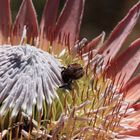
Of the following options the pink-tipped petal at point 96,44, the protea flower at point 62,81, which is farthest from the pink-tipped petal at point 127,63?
the pink-tipped petal at point 96,44

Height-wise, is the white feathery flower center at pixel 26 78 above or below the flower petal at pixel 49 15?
below

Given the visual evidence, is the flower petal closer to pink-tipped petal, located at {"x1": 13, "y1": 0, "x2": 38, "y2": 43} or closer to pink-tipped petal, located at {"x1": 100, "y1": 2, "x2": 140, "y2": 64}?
pink-tipped petal, located at {"x1": 13, "y1": 0, "x2": 38, "y2": 43}

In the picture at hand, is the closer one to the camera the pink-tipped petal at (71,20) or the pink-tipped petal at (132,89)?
the pink-tipped petal at (132,89)

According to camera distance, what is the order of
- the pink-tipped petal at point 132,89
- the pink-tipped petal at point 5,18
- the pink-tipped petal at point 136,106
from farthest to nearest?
the pink-tipped petal at point 5,18, the pink-tipped petal at point 132,89, the pink-tipped petal at point 136,106

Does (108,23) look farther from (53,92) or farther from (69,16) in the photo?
(53,92)

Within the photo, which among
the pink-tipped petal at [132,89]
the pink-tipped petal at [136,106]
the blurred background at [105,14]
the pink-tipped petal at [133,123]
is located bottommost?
the pink-tipped petal at [133,123]

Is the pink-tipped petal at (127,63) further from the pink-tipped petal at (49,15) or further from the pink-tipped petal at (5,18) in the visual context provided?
the pink-tipped petal at (5,18)

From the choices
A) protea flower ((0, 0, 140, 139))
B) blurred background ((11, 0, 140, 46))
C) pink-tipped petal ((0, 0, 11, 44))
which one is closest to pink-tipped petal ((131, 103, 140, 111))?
protea flower ((0, 0, 140, 139))
